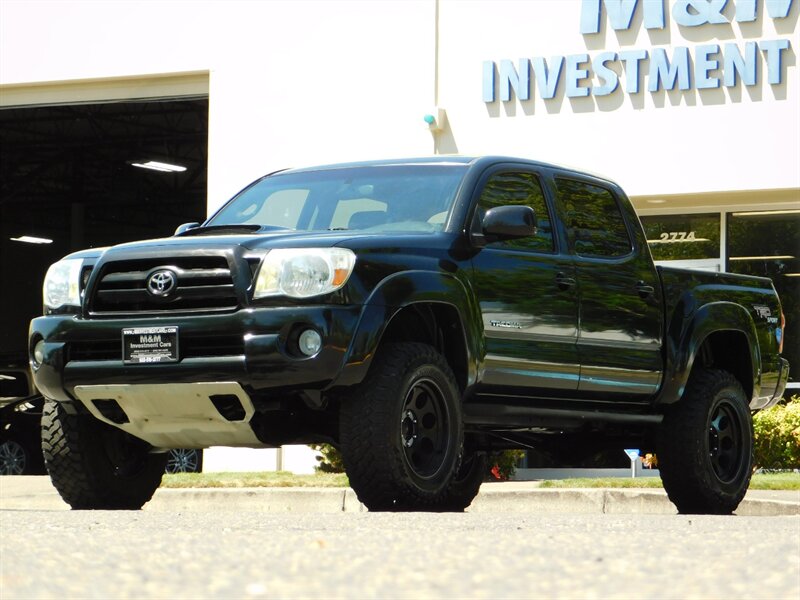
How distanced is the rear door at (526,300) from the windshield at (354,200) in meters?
0.27

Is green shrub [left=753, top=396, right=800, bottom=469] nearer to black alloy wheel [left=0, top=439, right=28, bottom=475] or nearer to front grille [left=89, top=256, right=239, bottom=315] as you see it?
black alloy wheel [left=0, top=439, right=28, bottom=475]

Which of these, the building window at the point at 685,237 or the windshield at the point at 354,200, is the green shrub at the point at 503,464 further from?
the windshield at the point at 354,200

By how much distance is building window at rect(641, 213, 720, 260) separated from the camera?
18828mm

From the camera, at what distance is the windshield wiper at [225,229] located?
8.50 metres

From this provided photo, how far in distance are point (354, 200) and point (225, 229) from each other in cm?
82

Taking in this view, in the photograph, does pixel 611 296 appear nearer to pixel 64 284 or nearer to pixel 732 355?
pixel 732 355

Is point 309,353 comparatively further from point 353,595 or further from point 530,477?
point 530,477

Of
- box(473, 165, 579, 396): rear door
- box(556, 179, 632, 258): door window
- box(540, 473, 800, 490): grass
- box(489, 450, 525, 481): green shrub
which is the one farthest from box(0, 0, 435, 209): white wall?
box(473, 165, 579, 396): rear door

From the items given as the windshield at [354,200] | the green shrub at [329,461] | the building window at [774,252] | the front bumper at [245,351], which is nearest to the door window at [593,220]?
the windshield at [354,200]

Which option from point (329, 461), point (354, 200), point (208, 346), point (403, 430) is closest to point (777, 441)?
point (329, 461)

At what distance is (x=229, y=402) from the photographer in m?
7.77

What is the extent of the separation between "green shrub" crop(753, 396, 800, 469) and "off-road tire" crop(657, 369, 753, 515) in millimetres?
6656

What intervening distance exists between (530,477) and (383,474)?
10940 mm

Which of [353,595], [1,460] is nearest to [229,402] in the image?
[353,595]
